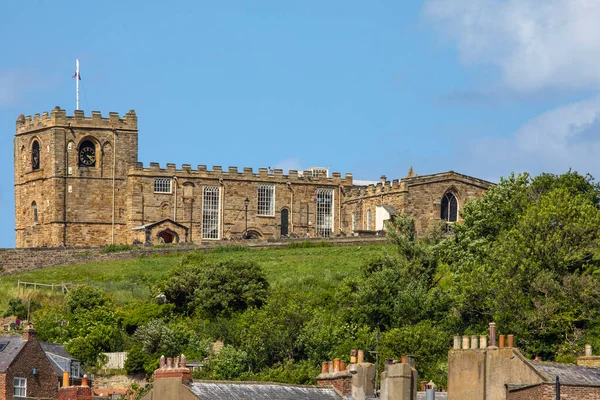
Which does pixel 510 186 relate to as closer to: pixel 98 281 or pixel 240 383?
pixel 98 281

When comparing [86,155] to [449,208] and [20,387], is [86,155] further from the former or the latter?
[20,387]

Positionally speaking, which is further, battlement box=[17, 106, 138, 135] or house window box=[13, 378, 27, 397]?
battlement box=[17, 106, 138, 135]

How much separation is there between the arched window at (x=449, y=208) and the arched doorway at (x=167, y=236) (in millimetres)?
18212

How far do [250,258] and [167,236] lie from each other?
1338 centimetres

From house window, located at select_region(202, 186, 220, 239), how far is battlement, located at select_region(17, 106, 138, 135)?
6.82 metres

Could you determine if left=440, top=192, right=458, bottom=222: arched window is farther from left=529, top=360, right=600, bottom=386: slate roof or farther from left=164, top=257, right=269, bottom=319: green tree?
left=529, top=360, right=600, bottom=386: slate roof

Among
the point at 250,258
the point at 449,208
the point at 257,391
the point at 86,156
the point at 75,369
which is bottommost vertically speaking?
the point at 75,369

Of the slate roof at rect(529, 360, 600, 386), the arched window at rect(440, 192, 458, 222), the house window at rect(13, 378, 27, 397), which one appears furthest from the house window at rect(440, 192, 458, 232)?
the slate roof at rect(529, 360, 600, 386)

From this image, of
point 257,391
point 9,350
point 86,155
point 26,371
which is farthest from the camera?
point 86,155

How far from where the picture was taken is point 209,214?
376 ft

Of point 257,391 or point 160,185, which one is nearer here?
point 257,391

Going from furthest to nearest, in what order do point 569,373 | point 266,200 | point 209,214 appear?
point 266,200 → point 209,214 → point 569,373

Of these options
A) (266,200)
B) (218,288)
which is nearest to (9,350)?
(218,288)

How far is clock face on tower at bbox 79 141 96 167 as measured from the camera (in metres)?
113
